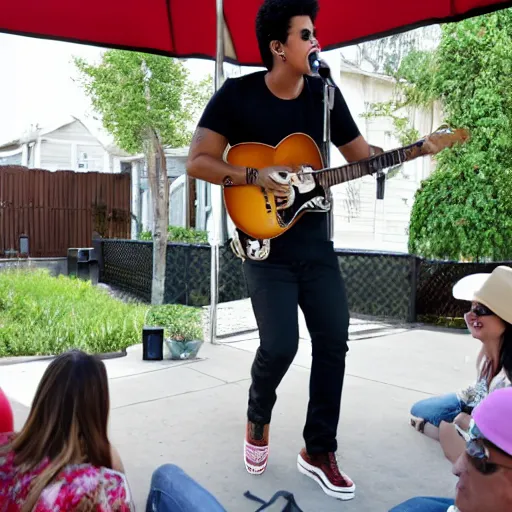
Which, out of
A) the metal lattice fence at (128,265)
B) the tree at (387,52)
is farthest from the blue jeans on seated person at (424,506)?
the tree at (387,52)

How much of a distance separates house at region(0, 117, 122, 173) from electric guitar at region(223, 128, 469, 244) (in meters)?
20.4


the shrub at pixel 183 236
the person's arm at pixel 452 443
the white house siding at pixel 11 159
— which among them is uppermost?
the white house siding at pixel 11 159

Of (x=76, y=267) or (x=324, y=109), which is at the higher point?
(x=324, y=109)

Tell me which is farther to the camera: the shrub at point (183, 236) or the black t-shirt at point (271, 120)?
the shrub at point (183, 236)

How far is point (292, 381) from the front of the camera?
4188mm

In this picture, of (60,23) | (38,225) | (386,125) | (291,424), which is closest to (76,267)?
(38,225)

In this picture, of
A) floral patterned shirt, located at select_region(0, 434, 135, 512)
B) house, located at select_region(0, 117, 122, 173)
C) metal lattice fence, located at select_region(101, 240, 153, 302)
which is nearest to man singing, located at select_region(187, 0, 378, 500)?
floral patterned shirt, located at select_region(0, 434, 135, 512)

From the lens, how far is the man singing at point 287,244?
99.3 inches

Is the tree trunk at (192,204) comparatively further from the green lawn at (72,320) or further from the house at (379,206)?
the green lawn at (72,320)

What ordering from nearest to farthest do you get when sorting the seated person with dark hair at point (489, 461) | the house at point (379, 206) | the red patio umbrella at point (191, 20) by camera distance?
1. the seated person with dark hair at point (489, 461)
2. the red patio umbrella at point (191, 20)
3. the house at point (379, 206)

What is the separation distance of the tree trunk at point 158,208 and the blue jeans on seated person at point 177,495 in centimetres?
808

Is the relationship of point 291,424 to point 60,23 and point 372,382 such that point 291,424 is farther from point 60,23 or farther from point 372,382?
point 60,23

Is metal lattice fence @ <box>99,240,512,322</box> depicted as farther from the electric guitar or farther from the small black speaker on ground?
the electric guitar

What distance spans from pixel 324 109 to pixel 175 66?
28.8 ft
